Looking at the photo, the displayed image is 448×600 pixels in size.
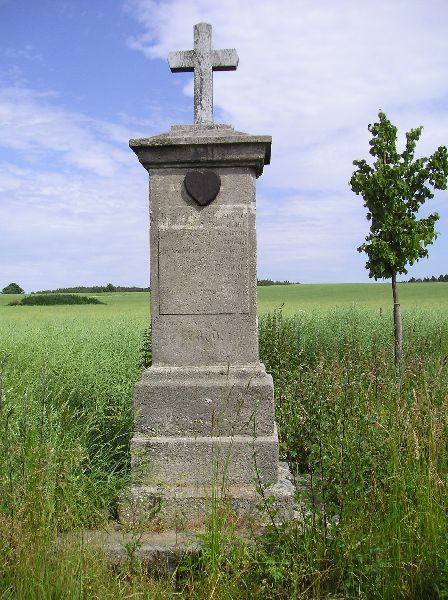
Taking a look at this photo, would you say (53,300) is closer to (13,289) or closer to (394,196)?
(13,289)

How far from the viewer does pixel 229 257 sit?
4148 mm

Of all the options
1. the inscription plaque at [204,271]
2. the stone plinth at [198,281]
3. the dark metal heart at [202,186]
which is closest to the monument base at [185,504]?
the stone plinth at [198,281]

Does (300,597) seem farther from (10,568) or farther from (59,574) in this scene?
(10,568)

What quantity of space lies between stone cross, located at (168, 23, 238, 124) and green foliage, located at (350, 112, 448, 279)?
4705 mm

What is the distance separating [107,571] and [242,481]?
45.9 inches

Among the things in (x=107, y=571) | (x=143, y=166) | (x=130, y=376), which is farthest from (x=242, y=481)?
(x=130, y=376)

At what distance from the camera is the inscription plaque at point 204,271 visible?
414 cm

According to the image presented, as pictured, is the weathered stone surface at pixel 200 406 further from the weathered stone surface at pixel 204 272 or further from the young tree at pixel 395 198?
the young tree at pixel 395 198

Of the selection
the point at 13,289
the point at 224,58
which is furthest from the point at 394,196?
the point at 13,289

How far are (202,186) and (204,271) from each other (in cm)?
57

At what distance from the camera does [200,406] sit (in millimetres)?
4031

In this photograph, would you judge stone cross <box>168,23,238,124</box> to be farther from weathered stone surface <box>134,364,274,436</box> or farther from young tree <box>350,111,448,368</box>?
young tree <box>350,111,448,368</box>

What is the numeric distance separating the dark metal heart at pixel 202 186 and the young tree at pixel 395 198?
5.01m

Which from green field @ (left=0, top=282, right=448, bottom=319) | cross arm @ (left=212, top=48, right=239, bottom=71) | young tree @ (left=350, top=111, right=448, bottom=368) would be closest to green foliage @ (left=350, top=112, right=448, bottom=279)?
young tree @ (left=350, top=111, right=448, bottom=368)
